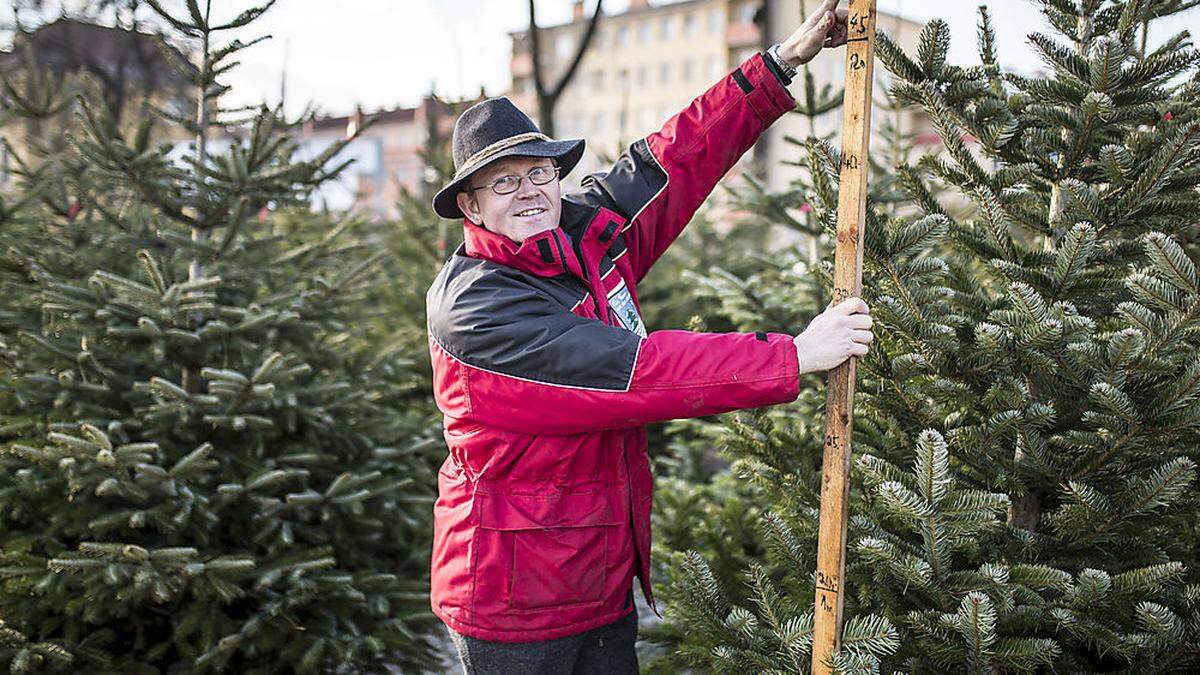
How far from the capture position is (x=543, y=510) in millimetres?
2518

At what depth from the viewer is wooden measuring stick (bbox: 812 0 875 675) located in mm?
2268

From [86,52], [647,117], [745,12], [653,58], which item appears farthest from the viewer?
[647,117]

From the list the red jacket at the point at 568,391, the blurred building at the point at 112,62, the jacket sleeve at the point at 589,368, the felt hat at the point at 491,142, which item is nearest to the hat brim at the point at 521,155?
the felt hat at the point at 491,142

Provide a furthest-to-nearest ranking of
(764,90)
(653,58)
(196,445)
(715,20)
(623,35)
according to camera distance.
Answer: (623,35) < (653,58) < (715,20) < (196,445) < (764,90)

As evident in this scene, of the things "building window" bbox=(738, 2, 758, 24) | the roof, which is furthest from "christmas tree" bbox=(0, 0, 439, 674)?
"building window" bbox=(738, 2, 758, 24)

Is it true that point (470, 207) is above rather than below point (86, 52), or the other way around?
below

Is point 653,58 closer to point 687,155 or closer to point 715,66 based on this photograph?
point 715,66

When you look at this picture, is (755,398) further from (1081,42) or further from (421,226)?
(421,226)

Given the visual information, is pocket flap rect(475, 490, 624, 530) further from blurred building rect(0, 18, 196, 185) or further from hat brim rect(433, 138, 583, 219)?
blurred building rect(0, 18, 196, 185)

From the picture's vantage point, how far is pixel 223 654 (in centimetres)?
395

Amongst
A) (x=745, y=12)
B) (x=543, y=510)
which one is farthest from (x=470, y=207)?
(x=745, y=12)

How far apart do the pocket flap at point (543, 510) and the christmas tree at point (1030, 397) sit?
1.15ft

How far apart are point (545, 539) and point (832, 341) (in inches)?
37.4

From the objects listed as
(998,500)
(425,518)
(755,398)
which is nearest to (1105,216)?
(998,500)
